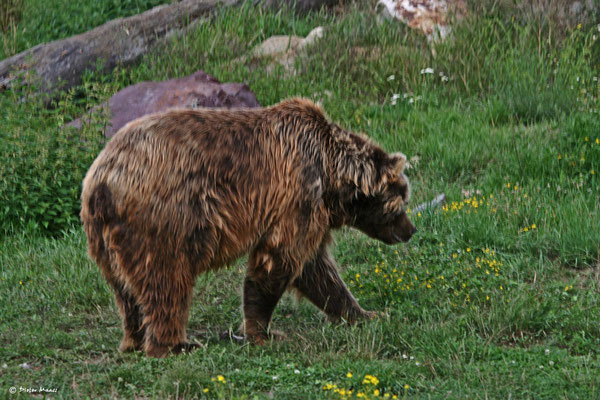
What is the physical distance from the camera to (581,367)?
16.0 feet

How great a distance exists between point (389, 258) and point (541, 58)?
3.99m

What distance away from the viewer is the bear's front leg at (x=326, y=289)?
609cm

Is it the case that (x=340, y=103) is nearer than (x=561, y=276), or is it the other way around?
(x=561, y=276)

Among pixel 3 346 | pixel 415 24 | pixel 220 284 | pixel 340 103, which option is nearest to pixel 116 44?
pixel 340 103

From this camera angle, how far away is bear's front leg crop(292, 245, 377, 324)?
6.09 meters

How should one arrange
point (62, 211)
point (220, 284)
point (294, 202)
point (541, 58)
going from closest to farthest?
point (294, 202), point (220, 284), point (62, 211), point (541, 58)

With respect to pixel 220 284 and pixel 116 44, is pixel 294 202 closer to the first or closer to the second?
pixel 220 284

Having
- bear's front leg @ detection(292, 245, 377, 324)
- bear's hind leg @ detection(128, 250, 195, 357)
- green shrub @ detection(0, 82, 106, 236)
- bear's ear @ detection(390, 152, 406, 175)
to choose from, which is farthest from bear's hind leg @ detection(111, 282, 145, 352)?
green shrub @ detection(0, 82, 106, 236)

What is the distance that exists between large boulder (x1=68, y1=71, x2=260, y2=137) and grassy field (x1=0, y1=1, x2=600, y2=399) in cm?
55

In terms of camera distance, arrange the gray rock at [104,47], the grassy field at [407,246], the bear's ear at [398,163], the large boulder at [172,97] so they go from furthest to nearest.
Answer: the gray rock at [104,47], the large boulder at [172,97], the bear's ear at [398,163], the grassy field at [407,246]

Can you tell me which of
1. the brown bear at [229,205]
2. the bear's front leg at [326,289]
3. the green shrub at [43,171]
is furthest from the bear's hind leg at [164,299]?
the green shrub at [43,171]

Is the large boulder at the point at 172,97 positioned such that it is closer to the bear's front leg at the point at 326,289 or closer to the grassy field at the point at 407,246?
the grassy field at the point at 407,246

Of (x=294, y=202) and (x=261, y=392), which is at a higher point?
(x=294, y=202)

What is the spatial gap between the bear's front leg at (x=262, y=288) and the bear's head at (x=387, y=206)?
77 centimetres
